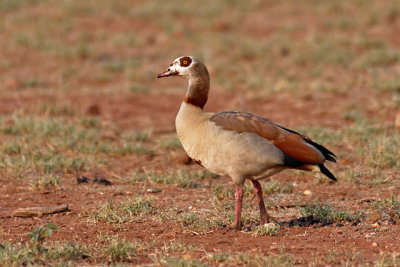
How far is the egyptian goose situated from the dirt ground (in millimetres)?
601

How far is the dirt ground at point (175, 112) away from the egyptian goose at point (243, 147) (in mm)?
601

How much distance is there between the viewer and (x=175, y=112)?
40.0 ft

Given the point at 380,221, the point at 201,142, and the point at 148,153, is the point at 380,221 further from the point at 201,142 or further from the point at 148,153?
the point at 148,153

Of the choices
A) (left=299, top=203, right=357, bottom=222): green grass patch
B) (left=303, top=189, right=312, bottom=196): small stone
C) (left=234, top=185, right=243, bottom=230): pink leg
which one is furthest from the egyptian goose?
(left=303, top=189, right=312, bottom=196): small stone

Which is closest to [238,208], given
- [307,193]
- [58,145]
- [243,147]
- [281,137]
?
[243,147]

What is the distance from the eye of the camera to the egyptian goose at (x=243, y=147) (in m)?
5.54

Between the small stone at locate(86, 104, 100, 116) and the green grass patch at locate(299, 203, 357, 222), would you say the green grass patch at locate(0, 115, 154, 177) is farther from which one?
the green grass patch at locate(299, 203, 357, 222)

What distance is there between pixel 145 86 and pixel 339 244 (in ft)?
28.6

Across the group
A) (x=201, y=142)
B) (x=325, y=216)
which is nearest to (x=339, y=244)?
(x=325, y=216)

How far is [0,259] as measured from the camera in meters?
4.86

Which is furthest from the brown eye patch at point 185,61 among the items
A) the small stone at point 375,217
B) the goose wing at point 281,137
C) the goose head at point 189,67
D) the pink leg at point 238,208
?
the small stone at point 375,217

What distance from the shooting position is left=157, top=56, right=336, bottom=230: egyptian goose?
218 inches

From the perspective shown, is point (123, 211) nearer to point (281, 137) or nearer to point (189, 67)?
point (189, 67)

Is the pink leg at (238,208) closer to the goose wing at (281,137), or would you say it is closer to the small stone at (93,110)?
Result: the goose wing at (281,137)
